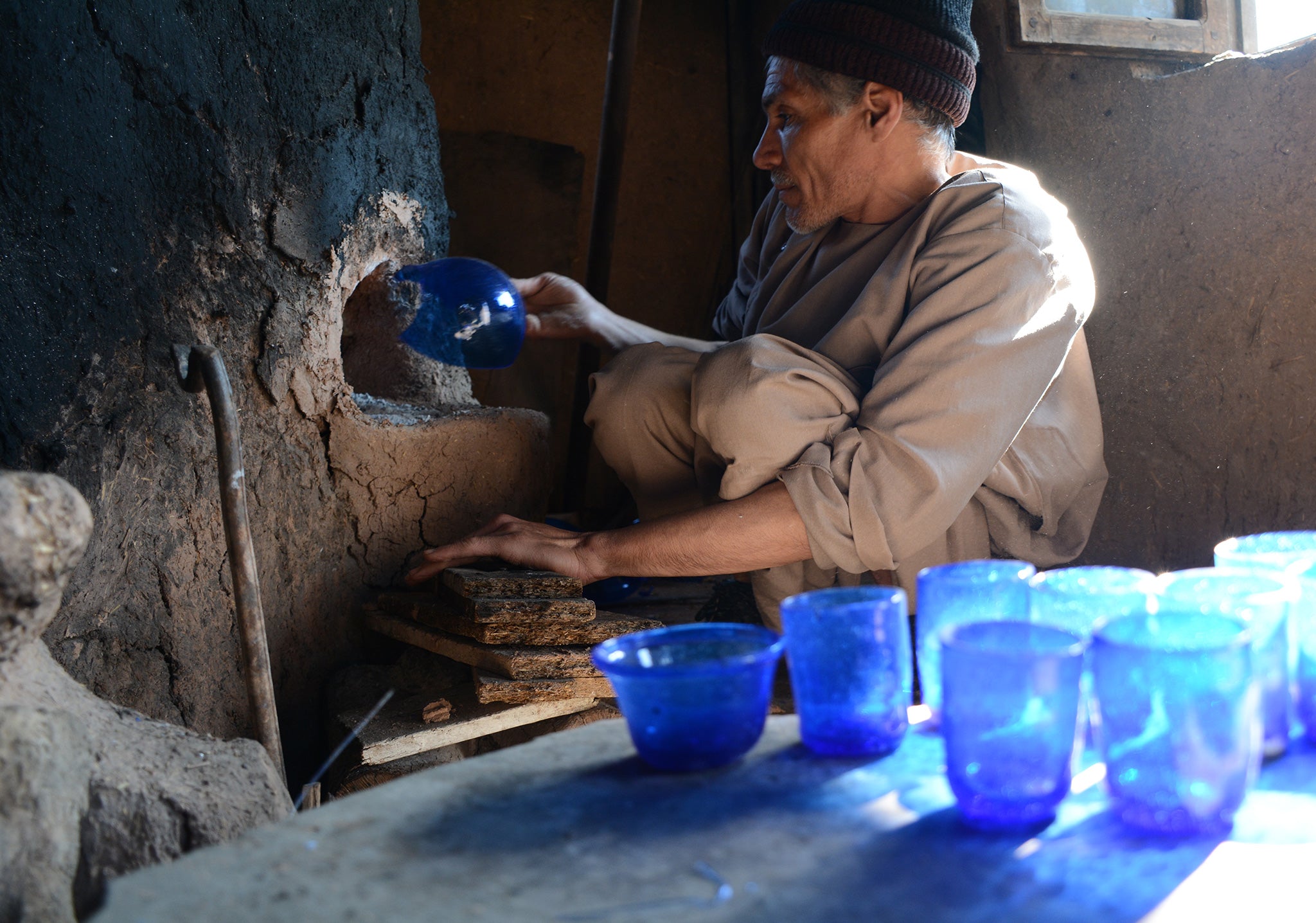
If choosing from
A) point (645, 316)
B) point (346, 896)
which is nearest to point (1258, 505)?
point (346, 896)

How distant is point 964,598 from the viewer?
1.17 metres

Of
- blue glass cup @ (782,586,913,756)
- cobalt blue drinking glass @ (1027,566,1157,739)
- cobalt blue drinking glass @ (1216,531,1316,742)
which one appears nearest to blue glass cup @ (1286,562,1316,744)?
cobalt blue drinking glass @ (1216,531,1316,742)

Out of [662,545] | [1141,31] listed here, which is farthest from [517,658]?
[1141,31]

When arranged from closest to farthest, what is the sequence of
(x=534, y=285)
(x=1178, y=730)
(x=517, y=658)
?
(x=1178, y=730) < (x=517, y=658) < (x=534, y=285)

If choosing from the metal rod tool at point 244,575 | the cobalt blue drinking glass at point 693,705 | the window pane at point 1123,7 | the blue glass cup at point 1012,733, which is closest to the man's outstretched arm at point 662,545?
the metal rod tool at point 244,575

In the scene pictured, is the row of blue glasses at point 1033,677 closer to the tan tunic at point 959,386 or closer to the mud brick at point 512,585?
the tan tunic at point 959,386

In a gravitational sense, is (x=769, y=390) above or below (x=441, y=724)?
above

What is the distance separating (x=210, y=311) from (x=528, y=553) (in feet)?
2.61

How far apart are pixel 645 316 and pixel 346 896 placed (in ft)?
15.2

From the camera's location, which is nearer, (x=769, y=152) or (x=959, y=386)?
(x=959, y=386)

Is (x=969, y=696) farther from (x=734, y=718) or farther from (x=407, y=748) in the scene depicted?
(x=407, y=748)

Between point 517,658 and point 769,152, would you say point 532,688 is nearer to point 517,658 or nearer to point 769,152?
point 517,658

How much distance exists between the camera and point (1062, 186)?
2795 millimetres

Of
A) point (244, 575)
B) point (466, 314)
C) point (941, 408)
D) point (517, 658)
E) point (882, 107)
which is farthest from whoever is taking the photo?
point (466, 314)
